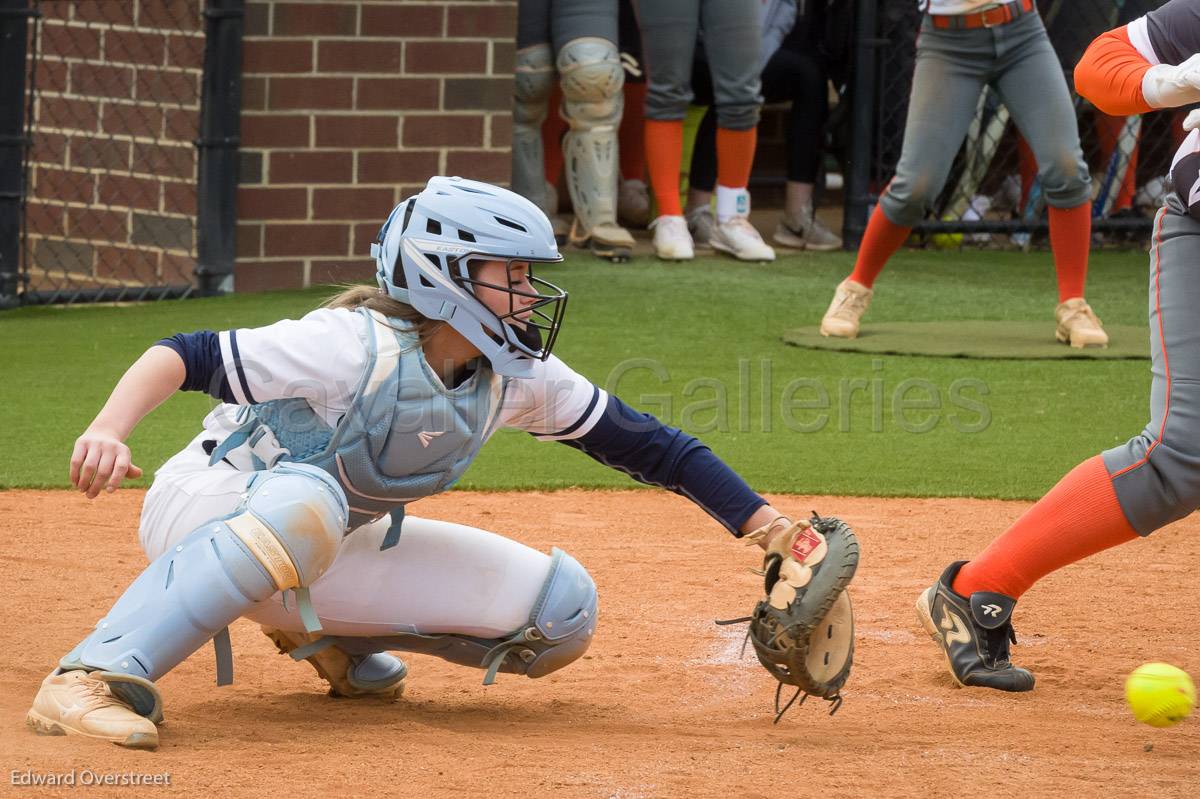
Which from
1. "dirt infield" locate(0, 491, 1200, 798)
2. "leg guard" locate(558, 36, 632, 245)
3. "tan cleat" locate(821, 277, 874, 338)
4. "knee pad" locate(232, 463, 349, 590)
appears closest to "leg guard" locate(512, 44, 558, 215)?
"leg guard" locate(558, 36, 632, 245)

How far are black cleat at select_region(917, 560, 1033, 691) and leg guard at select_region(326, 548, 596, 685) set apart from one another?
0.79 meters

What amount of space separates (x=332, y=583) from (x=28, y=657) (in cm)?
84

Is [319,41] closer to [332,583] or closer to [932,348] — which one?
[932,348]

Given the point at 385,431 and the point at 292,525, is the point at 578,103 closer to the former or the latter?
the point at 385,431

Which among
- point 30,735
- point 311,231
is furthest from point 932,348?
point 30,735

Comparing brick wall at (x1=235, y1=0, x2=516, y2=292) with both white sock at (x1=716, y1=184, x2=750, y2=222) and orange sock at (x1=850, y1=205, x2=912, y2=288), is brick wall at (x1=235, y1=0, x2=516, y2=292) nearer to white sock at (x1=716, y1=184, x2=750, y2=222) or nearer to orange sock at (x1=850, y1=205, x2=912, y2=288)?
white sock at (x1=716, y1=184, x2=750, y2=222)

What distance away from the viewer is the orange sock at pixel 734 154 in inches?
355

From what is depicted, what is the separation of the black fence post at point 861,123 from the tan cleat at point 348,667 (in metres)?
6.91

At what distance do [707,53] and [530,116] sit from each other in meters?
1.08

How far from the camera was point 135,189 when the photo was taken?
8867mm

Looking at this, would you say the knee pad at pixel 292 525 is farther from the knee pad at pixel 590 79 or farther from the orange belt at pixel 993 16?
the knee pad at pixel 590 79

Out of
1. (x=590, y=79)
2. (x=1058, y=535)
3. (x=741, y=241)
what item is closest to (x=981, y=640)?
(x=1058, y=535)

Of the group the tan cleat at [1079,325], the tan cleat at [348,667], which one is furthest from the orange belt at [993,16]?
the tan cleat at [348,667]

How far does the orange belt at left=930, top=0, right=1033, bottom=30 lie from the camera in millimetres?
6453
